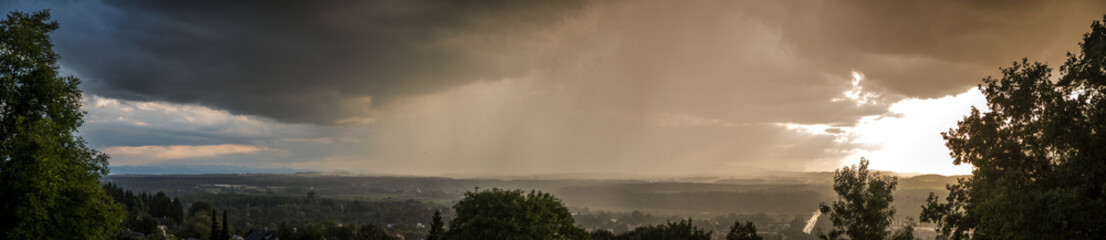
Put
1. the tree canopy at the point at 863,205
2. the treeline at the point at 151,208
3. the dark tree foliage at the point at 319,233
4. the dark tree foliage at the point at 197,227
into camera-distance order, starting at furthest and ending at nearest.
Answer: the treeline at the point at 151,208 < the dark tree foliage at the point at 197,227 < the dark tree foliage at the point at 319,233 < the tree canopy at the point at 863,205

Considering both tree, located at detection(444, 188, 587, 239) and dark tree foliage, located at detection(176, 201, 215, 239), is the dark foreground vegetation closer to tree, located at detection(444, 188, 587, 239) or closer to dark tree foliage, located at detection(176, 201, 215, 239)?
tree, located at detection(444, 188, 587, 239)

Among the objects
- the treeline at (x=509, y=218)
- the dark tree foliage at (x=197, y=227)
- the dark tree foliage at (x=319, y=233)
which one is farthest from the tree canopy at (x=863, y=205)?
the dark tree foliage at (x=197, y=227)

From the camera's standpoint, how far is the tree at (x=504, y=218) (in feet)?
110

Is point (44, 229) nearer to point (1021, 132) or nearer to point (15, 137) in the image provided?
point (15, 137)

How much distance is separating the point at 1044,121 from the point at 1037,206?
4.47m

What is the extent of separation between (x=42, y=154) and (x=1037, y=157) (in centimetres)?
4489

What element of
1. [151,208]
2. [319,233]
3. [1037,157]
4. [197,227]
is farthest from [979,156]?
[151,208]

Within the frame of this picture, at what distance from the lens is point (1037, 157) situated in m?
24.5

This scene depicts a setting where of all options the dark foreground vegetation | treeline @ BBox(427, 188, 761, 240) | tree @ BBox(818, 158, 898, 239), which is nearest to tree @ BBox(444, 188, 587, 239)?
treeline @ BBox(427, 188, 761, 240)

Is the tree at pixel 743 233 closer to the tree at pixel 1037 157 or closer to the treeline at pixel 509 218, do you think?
the treeline at pixel 509 218

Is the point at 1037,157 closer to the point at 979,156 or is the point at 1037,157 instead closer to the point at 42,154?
the point at 979,156

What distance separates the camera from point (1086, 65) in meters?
22.7

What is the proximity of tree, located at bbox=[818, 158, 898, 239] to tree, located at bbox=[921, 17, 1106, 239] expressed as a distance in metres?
7.12

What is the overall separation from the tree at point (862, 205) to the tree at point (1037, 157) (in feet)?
23.4
